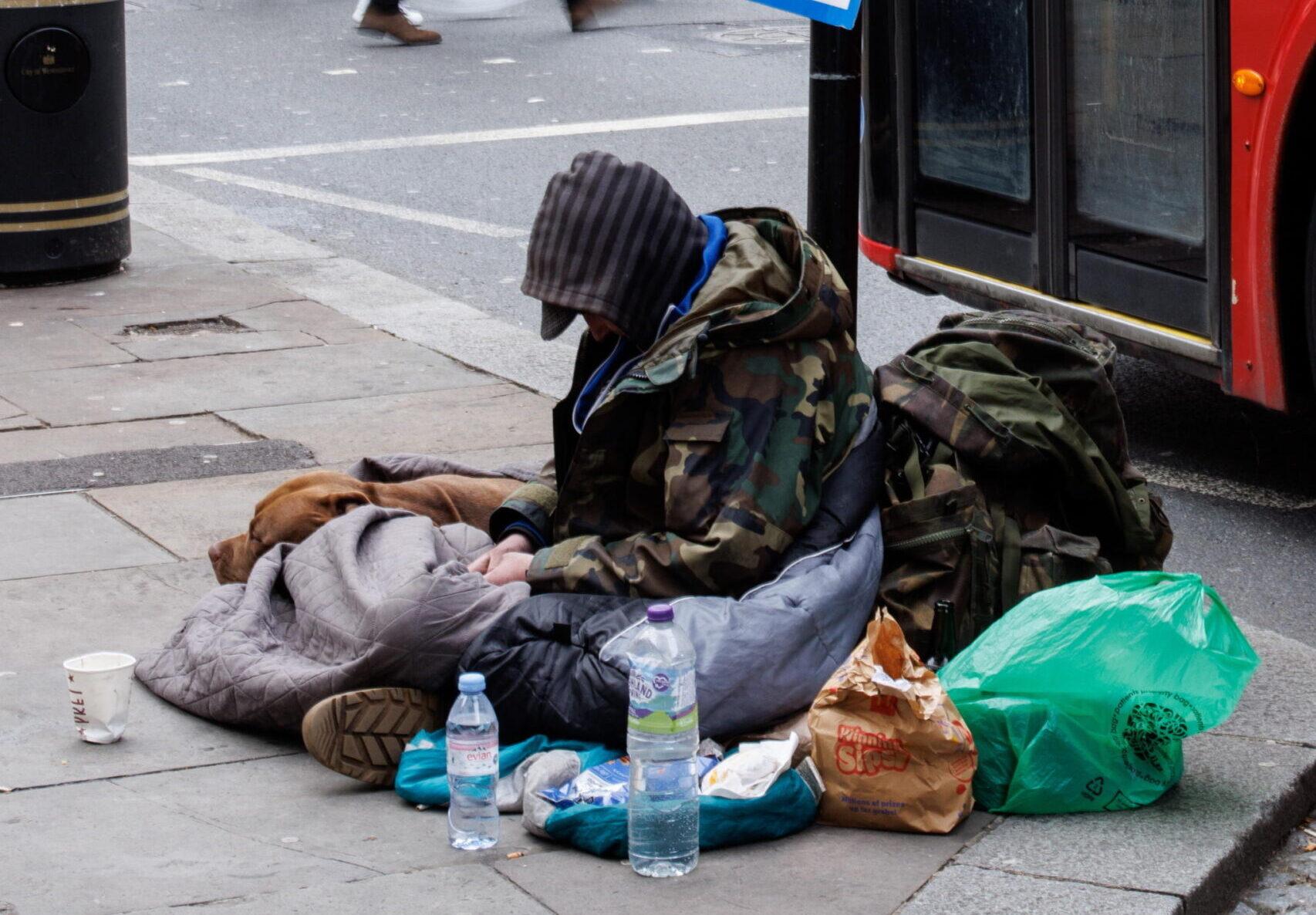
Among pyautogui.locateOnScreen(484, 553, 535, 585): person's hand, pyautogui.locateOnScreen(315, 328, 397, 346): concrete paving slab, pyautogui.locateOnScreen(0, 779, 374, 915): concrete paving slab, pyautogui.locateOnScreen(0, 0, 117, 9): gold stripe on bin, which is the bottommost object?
pyautogui.locateOnScreen(0, 779, 374, 915): concrete paving slab

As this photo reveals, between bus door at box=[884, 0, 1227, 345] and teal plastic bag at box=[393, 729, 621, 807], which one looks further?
bus door at box=[884, 0, 1227, 345]

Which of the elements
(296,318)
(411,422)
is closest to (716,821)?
(411,422)

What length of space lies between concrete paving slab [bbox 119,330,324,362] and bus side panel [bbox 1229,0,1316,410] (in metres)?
3.63

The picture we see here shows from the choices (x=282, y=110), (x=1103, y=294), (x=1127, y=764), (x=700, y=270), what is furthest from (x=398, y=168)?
(x=1127, y=764)

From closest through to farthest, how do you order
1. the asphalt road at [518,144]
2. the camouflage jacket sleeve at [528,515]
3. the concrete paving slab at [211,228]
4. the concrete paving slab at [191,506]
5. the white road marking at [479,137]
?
the camouflage jacket sleeve at [528,515], the concrete paving slab at [191,506], the asphalt road at [518,144], the concrete paving slab at [211,228], the white road marking at [479,137]

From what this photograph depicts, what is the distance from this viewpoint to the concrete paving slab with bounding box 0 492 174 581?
5137 mm

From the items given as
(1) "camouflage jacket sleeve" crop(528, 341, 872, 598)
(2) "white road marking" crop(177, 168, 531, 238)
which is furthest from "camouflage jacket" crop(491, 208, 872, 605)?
(2) "white road marking" crop(177, 168, 531, 238)

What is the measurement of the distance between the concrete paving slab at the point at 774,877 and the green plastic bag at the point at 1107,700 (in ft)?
0.53

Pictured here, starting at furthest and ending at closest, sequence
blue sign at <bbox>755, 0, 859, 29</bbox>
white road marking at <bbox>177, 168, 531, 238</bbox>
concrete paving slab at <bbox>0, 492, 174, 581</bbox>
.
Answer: white road marking at <bbox>177, 168, 531, 238</bbox>
concrete paving slab at <bbox>0, 492, 174, 581</bbox>
blue sign at <bbox>755, 0, 859, 29</bbox>

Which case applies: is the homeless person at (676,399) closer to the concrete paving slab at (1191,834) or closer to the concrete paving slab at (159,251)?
the concrete paving slab at (1191,834)

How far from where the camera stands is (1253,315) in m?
5.43

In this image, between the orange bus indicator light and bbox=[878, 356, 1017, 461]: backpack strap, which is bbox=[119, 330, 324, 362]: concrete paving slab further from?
bbox=[878, 356, 1017, 461]: backpack strap

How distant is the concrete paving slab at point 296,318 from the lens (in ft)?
26.0

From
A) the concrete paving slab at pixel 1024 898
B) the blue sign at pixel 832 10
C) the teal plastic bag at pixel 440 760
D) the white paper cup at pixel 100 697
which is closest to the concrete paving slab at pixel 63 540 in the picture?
the white paper cup at pixel 100 697
